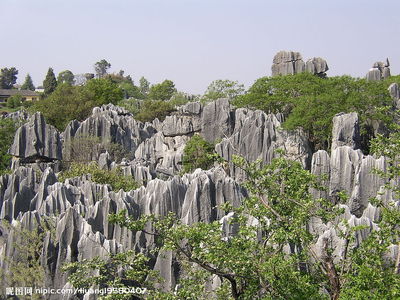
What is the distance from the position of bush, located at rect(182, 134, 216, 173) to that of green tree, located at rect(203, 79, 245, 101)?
1130 cm

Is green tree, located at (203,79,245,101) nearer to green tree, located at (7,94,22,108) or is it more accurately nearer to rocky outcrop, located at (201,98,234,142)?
rocky outcrop, located at (201,98,234,142)

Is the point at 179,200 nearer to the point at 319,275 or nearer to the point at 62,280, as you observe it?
the point at 62,280

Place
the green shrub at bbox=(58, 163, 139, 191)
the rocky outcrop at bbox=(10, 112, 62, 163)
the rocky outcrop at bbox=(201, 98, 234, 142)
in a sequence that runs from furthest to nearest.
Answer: the rocky outcrop at bbox=(201, 98, 234, 142), the rocky outcrop at bbox=(10, 112, 62, 163), the green shrub at bbox=(58, 163, 139, 191)

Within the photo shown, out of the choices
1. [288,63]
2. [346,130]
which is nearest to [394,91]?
[346,130]

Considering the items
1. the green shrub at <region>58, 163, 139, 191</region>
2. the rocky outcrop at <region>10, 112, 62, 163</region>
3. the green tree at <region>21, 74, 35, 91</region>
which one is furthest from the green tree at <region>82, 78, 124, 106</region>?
the green tree at <region>21, 74, 35, 91</region>

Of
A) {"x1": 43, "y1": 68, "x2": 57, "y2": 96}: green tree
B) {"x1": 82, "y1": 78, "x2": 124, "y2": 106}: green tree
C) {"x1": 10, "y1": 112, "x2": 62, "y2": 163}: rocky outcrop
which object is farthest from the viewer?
{"x1": 43, "y1": 68, "x2": 57, "y2": 96}: green tree

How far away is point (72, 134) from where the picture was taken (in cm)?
3697

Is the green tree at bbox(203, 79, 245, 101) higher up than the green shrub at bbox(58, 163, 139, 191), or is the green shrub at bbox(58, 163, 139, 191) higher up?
the green tree at bbox(203, 79, 245, 101)

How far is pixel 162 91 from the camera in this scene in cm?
6372

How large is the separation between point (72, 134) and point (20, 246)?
21.1 meters

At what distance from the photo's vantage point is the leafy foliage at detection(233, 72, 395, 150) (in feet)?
103

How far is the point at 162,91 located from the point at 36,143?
3159 centimetres

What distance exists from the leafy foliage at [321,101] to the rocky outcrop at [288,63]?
13.1 metres

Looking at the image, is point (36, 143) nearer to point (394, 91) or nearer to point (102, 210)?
point (102, 210)
